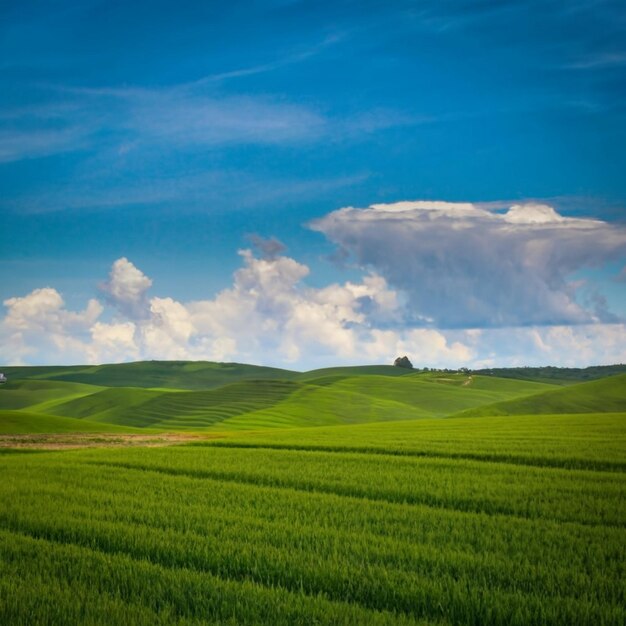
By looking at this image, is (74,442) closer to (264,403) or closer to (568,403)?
(264,403)

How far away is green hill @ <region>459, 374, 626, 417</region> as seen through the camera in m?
98.5

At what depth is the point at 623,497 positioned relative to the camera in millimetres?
17281

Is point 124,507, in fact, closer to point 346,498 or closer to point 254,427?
point 346,498

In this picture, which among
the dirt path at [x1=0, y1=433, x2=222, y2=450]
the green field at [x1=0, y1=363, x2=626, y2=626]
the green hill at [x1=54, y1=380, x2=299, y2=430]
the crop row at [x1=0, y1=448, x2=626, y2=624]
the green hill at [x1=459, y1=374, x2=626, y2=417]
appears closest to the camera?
the green field at [x1=0, y1=363, x2=626, y2=626]

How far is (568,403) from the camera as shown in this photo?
10294 centimetres

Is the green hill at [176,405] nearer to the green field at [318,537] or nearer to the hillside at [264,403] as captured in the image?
the hillside at [264,403]

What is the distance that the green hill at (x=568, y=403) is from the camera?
98.5 meters

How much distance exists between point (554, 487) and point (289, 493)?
7.72 m

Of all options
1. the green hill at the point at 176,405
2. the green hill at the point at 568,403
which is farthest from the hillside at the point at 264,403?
the green hill at the point at 568,403

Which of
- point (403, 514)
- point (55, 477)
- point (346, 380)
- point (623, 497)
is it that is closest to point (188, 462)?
point (55, 477)

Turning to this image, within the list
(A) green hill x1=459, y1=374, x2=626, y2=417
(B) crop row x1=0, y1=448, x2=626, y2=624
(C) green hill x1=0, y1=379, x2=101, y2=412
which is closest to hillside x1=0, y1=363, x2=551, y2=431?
(C) green hill x1=0, y1=379, x2=101, y2=412

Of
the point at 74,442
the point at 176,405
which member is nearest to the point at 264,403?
the point at 176,405

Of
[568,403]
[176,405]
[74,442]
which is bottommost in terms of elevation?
[176,405]

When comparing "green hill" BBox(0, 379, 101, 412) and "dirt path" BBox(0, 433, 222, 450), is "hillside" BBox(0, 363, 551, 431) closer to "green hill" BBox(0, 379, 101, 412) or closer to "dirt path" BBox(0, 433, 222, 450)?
"green hill" BBox(0, 379, 101, 412)
